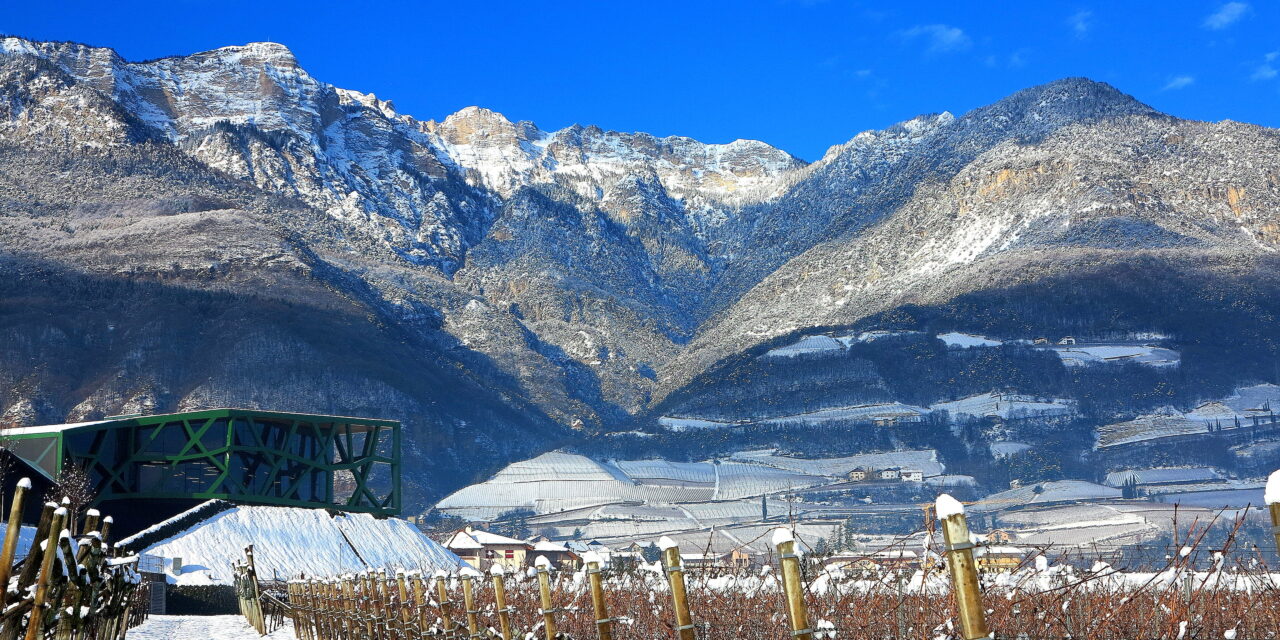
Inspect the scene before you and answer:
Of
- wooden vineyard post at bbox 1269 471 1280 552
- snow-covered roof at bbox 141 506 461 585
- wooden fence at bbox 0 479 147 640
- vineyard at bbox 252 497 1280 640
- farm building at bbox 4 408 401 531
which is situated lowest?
vineyard at bbox 252 497 1280 640

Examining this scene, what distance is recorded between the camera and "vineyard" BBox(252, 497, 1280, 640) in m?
9.41

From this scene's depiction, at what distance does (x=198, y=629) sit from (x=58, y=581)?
27.1 m

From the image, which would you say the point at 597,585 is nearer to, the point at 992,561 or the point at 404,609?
the point at 404,609

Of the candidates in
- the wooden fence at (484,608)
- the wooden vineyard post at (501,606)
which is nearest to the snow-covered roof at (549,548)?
the wooden fence at (484,608)

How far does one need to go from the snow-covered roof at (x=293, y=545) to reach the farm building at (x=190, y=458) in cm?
351

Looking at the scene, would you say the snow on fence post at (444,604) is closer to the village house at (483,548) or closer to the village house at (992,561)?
the village house at (992,561)

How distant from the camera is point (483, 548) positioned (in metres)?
113

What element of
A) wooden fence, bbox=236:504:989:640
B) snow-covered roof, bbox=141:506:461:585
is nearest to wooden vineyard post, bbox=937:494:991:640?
wooden fence, bbox=236:504:989:640

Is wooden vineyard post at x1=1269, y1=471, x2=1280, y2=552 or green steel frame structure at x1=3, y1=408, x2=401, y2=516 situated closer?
wooden vineyard post at x1=1269, y1=471, x2=1280, y2=552

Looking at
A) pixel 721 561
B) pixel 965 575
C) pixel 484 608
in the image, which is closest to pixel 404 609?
pixel 484 608

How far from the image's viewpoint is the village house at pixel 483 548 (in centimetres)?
10638

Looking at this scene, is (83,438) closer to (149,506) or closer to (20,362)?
(149,506)

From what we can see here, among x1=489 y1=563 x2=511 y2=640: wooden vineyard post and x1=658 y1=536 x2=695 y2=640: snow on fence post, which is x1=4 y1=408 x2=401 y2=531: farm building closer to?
x1=489 y1=563 x2=511 y2=640: wooden vineyard post

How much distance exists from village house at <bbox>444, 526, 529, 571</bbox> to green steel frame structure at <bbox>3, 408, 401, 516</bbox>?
32881mm
